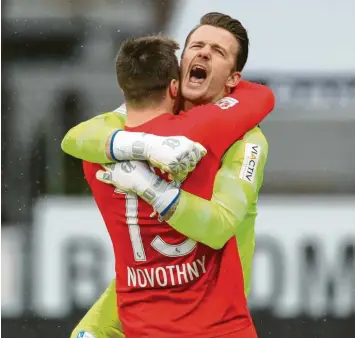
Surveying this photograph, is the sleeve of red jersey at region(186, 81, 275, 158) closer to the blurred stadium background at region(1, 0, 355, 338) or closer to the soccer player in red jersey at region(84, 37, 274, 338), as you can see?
the soccer player in red jersey at region(84, 37, 274, 338)

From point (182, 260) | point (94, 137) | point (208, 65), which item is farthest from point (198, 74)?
point (182, 260)

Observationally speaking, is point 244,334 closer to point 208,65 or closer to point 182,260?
point 182,260

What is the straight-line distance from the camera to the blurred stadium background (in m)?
3.36

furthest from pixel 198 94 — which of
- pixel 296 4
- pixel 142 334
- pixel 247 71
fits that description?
pixel 296 4

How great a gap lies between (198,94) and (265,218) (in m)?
1.62

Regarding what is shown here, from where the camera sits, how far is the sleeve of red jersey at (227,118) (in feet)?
5.60

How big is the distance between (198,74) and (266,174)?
158cm

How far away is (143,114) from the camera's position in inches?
67.4

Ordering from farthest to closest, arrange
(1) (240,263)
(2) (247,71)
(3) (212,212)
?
(2) (247,71) < (1) (240,263) < (3) (212,212)

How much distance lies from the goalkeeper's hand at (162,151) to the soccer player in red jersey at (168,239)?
4 centimetres

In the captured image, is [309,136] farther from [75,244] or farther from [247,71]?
[75,244]

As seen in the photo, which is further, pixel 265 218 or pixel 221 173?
pixel 265 218

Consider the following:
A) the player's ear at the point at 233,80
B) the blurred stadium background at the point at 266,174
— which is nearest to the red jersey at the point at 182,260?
the player's ear at the point at 233,80

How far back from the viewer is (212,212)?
65.3 inches
